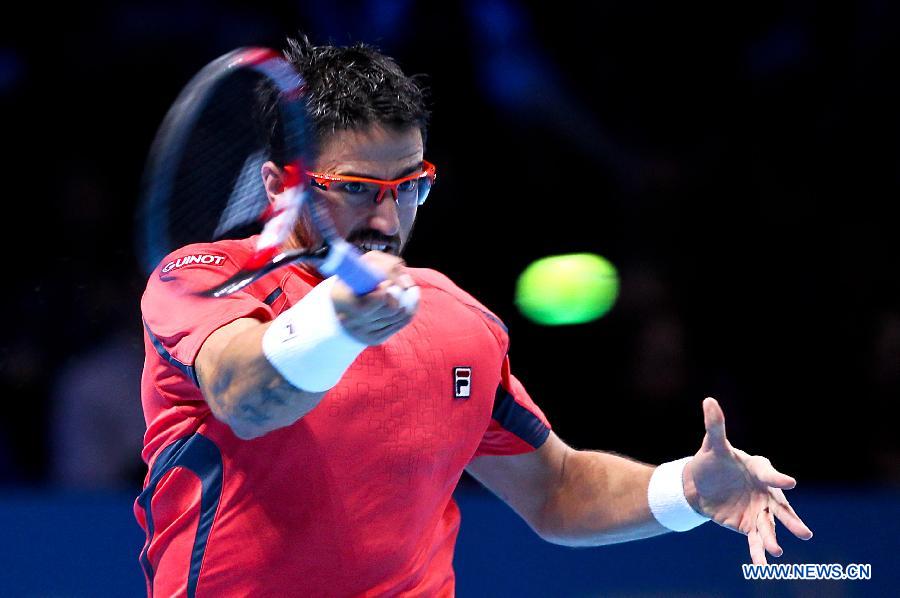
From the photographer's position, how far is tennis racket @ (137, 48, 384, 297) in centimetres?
191

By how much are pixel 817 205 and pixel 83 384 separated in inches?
118

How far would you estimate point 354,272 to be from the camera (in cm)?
160

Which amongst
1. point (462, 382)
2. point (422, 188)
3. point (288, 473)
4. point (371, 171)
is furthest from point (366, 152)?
point (288, 473)

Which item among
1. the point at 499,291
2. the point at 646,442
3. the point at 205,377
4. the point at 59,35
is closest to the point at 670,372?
the point at 646,442

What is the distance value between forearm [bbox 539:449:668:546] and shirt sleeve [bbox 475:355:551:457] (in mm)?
116

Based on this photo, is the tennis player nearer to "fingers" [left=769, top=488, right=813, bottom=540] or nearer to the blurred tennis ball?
"fingers" [left=769, top=488, right=813, bottom=540]

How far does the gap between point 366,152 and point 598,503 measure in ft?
3.04

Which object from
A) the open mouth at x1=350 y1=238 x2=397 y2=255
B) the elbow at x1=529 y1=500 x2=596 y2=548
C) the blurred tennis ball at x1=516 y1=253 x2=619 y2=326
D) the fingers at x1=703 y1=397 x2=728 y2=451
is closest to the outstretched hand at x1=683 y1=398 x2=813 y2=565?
the fingers at x1=703 y1=397 x2=728 y2=451

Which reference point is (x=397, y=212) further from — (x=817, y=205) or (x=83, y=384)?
(x=817, y=205)

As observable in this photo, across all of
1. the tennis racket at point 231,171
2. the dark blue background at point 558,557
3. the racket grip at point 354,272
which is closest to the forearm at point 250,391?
the tennis racket at point 231,171

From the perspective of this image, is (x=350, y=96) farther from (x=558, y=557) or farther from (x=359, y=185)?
(x=558, y=557)

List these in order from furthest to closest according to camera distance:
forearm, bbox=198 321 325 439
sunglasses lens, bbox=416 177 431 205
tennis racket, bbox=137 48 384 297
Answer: sunglasses lens, bbox=416 177 431 205 < tennis racket, bbox=137 48 384 297 < forearm, bbox=198 321 325 439

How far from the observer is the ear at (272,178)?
2.16 metres

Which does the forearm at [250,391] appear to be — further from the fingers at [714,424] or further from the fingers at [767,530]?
the fingers at [767,530]
